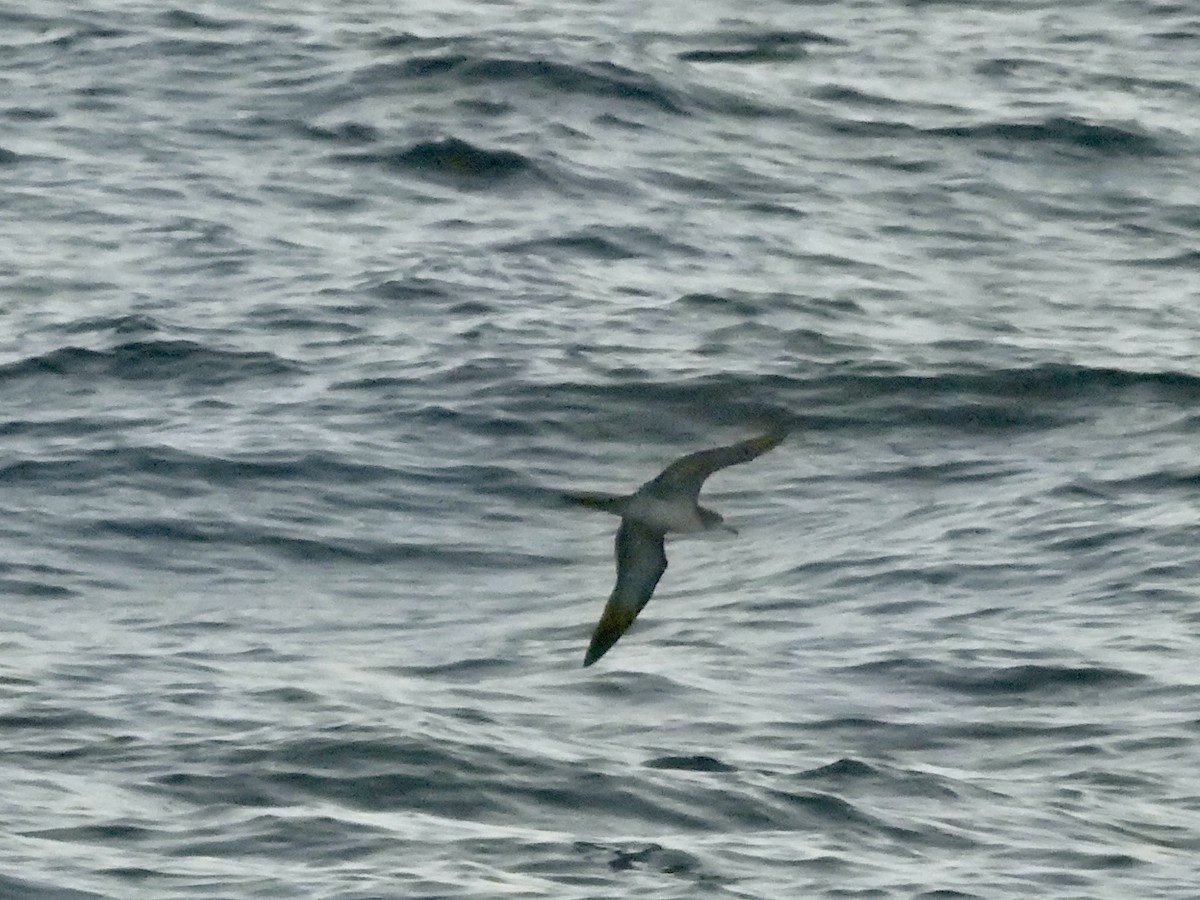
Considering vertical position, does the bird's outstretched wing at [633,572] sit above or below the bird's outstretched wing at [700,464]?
below

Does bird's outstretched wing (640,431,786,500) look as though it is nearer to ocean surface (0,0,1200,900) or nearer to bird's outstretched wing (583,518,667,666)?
bird's outstretched wing (583,518,667,666)

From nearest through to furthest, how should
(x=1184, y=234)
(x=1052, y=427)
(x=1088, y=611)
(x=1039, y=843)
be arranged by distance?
(x=1039, y=843) → (x=1088, y=611) → (x=1052, y=427) → (x=1184, y=234)

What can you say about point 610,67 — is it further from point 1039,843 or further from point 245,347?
point 1039,843

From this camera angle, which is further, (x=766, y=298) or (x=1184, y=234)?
(x=1184, y=234)

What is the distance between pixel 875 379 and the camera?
774 inches

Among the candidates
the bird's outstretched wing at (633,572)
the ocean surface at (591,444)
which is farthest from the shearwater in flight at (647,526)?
the ocean surface at (591,444)

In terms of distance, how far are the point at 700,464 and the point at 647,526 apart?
0.67 metres

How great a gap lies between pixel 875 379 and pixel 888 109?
243 inches

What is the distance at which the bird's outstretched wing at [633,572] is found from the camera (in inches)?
452

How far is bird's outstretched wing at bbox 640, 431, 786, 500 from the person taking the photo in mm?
10781

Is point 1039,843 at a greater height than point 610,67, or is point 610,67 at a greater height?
point 610,67

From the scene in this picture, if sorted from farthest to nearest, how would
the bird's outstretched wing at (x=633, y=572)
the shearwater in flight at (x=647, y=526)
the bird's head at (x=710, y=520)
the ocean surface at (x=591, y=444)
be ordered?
the ocean surface at (x=591, y=444), the bird's head at (x=710, y=520), the bird's outstretched wing at (x=633, y=572), the shearwater in flight at (x=647, y=526)

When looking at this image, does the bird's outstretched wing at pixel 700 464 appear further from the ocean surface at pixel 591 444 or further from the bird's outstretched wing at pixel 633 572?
the ocean surface at pixel 591 444

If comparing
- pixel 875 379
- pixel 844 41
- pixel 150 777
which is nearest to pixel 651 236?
pixel 875 379
